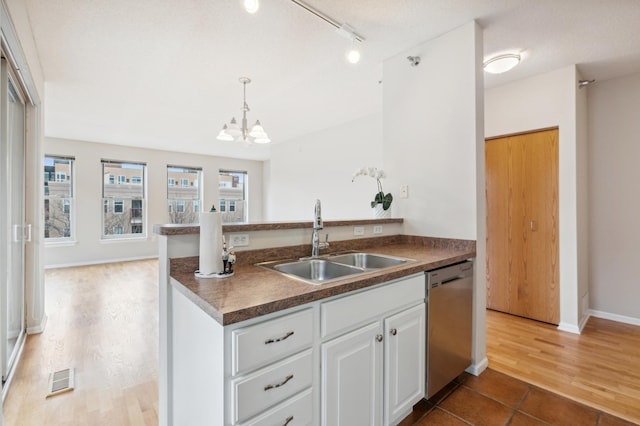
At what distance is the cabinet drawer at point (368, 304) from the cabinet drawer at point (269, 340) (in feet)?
0.33

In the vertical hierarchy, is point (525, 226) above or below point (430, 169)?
below

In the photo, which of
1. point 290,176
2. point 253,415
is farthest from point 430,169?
point 290,176

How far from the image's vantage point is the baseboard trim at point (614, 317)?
300 cm

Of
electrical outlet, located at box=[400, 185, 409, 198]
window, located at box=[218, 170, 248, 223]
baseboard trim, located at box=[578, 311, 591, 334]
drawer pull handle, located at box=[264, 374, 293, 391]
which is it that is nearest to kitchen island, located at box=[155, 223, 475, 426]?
drawer pull handle, located at box=[264, 374, 293, 391]

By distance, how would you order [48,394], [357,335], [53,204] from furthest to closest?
[53,204], [48,394], [357,335]

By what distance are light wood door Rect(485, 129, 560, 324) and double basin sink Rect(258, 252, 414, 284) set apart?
6.76 feet

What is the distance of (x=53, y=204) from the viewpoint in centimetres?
595

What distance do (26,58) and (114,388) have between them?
8.21 feet

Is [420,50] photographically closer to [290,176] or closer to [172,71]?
[172,71]

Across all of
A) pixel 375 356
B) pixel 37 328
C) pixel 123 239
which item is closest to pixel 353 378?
pixel 375 356

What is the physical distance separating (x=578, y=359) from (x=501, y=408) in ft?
3.55

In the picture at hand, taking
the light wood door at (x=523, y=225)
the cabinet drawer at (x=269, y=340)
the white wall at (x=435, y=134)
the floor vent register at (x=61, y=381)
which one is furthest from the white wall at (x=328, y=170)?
the floor vent register at (x=61, y=381)

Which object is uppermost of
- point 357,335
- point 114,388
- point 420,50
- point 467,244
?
point 420,50

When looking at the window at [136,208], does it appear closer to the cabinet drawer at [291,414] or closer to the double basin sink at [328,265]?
the double basin sink at [328,265]
